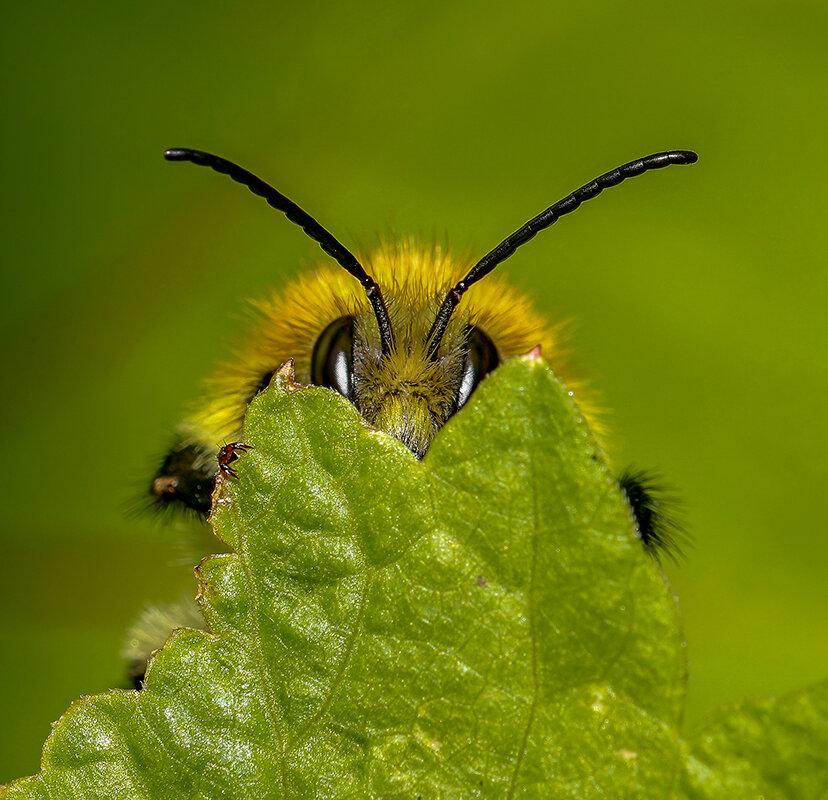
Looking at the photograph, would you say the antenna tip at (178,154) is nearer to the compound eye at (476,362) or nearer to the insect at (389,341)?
the insect at (389,341)

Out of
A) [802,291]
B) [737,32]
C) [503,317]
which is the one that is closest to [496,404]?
[503,317]

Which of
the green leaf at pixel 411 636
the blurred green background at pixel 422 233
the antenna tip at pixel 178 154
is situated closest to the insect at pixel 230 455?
the green leaf at pixel 411 636

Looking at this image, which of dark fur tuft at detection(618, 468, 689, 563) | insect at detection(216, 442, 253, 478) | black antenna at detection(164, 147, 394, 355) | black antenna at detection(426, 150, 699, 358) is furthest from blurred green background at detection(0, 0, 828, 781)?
insect at detection(216, 442, 253, 478)

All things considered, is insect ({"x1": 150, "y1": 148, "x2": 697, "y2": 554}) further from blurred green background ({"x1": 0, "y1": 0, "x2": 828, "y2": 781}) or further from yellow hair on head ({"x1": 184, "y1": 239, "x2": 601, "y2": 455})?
blurred green background ({"x1": 0, "y1": 0, "x2": 828, "y2": 781})

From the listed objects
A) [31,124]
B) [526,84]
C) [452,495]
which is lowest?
[452,495]

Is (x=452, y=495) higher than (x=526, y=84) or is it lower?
lower

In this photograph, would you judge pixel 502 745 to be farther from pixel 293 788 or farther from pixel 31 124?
pixel 31 124
